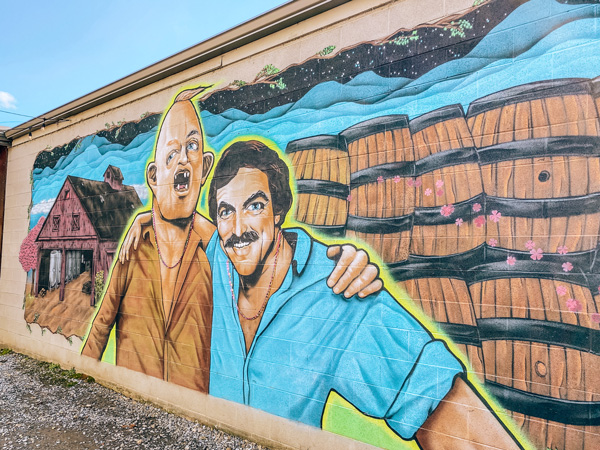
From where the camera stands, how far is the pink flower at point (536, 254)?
8.26ft

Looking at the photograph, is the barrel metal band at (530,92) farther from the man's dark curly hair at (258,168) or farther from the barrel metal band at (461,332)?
the man's dark curly hair at (258,168)

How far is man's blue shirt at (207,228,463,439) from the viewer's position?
117 inches

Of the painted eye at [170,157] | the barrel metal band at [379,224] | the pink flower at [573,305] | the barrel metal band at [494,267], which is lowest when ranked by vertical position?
the pink flower at [573,305]

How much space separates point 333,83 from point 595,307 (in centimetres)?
244

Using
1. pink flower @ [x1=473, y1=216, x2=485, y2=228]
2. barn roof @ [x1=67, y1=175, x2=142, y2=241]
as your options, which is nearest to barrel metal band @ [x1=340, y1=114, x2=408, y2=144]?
pink flower @ [x1=473, y1=216, x2=485, y2=228]

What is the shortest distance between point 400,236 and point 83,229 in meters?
5.06

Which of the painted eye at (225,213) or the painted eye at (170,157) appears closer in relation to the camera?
the painted eye at (225,213)

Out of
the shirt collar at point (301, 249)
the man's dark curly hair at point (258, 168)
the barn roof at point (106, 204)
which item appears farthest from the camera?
the barn roof at point (106, 204)

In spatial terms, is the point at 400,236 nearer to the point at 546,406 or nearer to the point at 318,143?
the point at 318,143

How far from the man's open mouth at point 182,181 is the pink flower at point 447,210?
9.47 ft

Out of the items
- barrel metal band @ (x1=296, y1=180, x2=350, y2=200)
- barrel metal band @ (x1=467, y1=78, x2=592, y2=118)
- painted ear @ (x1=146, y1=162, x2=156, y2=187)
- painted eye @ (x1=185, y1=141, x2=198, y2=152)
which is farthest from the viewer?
painted ear @ (x1=146, y1=162, x2=156, y2=187)

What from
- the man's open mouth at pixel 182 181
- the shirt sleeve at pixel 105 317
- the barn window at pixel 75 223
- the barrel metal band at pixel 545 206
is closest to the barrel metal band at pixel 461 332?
the barrel metal band at pixel 545 206

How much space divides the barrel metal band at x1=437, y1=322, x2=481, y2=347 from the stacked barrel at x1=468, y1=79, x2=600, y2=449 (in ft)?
0.16

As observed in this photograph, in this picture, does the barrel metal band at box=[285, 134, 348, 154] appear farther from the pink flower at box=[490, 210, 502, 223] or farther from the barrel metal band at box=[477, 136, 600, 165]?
the pink flower at box=[490, 210, 502, 223]
